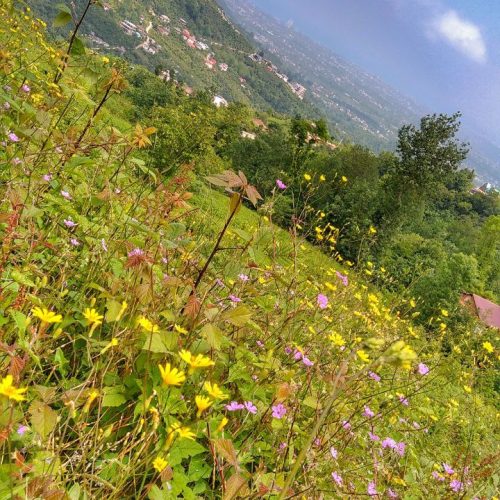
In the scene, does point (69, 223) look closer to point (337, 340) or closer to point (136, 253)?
point (136, 253)

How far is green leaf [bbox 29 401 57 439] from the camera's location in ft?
3.61

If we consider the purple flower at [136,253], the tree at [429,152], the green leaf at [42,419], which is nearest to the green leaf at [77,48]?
the purple flower at [136,253]

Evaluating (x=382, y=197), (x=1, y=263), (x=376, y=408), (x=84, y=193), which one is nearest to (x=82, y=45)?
(x=84, y=193)

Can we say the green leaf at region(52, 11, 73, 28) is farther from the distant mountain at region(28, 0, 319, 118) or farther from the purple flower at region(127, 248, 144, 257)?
the distant mountain at region(28, 0, 319, 118)

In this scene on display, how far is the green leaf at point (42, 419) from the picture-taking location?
110cm

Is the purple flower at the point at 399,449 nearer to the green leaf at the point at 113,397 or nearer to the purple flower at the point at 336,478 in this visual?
the purple flower at the point at 336,478

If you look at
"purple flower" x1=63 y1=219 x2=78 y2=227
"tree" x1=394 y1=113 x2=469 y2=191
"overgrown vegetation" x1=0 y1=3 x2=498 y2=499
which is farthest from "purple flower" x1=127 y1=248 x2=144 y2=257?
"tree" x1=394 y1=113 x2=469 y2=191

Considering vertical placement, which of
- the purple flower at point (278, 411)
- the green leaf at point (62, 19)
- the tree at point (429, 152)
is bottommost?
the purple flower at point (278, 411)

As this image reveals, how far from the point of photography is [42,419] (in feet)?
3.69

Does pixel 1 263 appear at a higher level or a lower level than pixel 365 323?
higher

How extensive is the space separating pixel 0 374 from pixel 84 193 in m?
1.58

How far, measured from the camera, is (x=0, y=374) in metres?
1.29

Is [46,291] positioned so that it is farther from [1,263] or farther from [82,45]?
[82,45]

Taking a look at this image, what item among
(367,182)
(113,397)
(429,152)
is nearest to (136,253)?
(113,397)
